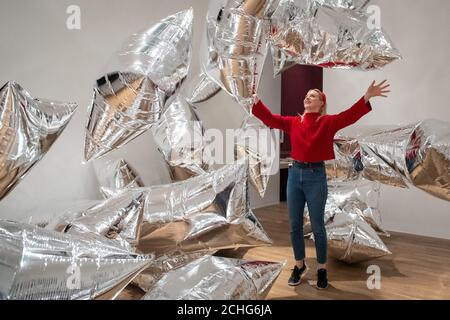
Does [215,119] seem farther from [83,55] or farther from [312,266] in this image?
[312,266]

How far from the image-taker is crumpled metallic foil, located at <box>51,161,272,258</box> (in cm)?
148

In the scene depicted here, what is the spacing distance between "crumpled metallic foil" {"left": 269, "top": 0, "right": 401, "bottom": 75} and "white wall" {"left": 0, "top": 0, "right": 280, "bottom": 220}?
59cm

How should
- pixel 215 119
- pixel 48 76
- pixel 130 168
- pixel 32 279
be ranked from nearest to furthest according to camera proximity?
pixel 32 279 → pixel 48 76 → pixel 130 168 → pixel 215 119

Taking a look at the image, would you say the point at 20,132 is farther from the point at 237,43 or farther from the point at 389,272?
the point at 389,272

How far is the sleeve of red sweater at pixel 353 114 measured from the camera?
5.54 feet

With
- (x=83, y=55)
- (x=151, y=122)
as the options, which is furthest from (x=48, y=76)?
(x=151, y=122)

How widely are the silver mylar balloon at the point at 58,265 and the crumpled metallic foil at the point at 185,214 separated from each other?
0.52 metres

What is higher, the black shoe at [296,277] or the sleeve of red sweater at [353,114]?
the sleeve of red sweater at [353,114]

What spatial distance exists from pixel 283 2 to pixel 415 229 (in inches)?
73.4

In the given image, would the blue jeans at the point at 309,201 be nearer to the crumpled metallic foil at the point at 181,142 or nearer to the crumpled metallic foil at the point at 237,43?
the crumpled metallic foil at the point at 237,43

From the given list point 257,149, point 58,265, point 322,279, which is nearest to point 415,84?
point 257,149

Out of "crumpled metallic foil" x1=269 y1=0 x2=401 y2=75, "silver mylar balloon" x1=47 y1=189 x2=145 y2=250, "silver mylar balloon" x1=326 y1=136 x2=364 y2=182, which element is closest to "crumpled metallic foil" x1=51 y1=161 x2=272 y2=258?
"silver mylar balloon" x1=47 y1=189 x2=145 y2=250

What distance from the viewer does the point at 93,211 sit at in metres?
1.51

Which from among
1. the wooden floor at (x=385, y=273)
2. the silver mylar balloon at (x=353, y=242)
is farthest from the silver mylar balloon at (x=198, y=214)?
the silver mylar balloon at (x=353, y=242)
